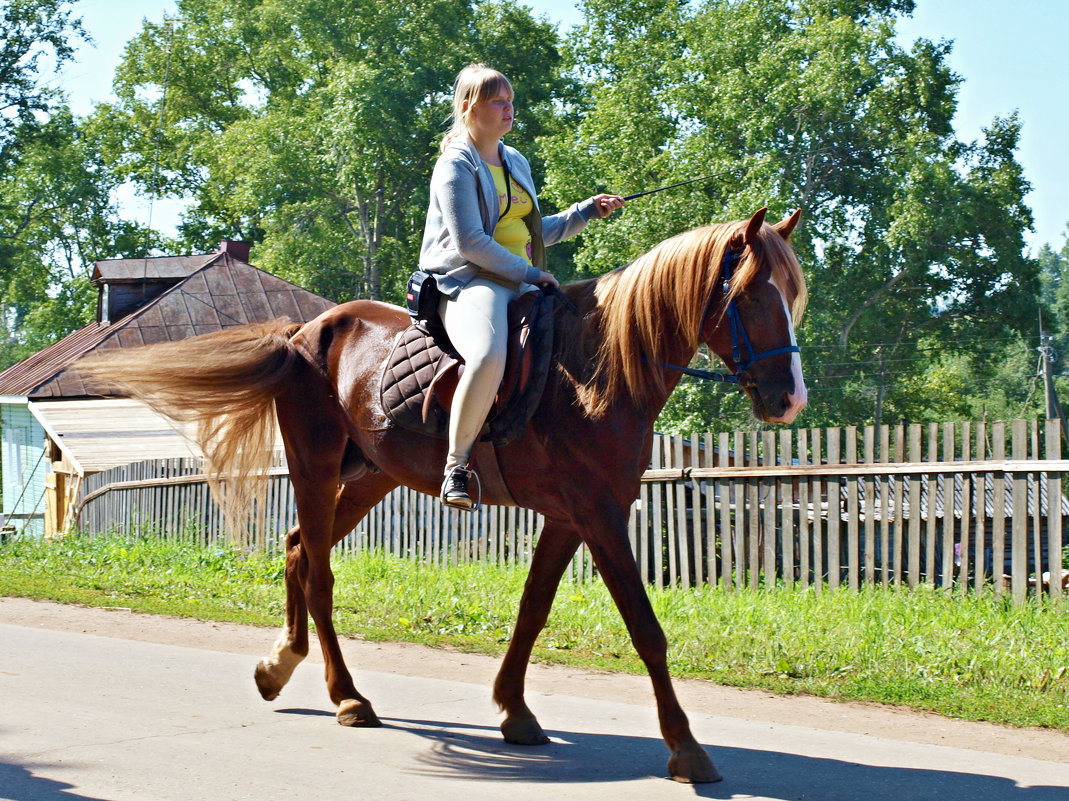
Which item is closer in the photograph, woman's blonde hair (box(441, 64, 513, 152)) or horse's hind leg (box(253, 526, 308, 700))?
woman's blonde hair (box(441, 64, 513, 152))

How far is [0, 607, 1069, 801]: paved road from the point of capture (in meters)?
4.28

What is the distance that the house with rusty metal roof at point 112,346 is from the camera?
2566cm

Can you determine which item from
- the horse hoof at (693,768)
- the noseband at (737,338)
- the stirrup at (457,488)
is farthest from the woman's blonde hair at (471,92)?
the horse hoof at (693,768)

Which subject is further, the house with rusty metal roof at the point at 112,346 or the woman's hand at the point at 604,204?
the house with rusty metal roof at the point at 112,346

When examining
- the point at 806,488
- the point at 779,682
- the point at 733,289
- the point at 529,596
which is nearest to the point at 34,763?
the point at 529,596

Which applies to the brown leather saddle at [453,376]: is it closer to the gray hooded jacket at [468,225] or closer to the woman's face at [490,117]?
the gray hooded jacket at [468,225]

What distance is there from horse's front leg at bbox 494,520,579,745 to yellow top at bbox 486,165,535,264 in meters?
1.34

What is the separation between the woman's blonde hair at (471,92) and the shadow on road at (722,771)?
2815mm

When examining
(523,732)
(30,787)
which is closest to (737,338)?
(523,732)

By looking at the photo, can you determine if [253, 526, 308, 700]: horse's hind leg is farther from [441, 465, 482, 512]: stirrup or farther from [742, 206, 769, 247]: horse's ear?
[742, 206, 769, 247]: horse's ear

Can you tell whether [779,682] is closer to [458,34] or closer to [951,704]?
[951,704]

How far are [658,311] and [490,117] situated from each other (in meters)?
1.31

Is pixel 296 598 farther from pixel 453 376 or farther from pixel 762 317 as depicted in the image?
pixel 762 317

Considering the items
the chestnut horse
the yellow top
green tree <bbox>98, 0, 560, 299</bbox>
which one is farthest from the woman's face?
green tree <bbox>98, 0, 560, 299</bbox>
